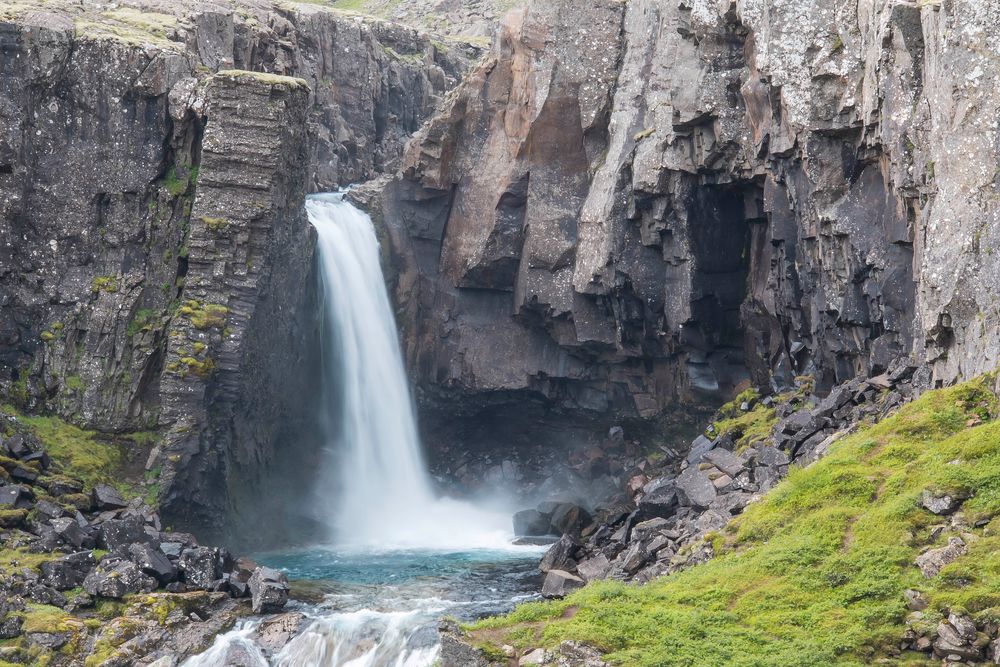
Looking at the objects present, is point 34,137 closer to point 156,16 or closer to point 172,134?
point 172,134

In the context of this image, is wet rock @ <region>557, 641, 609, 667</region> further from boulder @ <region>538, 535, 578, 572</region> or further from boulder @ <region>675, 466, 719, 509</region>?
boulder @ <region>538, 535, 578, 572</region>

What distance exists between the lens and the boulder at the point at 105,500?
120 feet

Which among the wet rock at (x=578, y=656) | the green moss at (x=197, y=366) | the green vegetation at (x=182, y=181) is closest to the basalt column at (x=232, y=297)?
the green moss at (x=197, y=366)

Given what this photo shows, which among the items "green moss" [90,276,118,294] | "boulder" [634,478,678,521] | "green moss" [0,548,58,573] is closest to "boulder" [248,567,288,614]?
"green moss" [0,548,58,573]

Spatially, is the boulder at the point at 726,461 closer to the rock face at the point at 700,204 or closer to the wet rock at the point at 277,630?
the rock face at the point at 700,204

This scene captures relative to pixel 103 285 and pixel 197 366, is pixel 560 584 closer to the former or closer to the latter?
pixel 197 366

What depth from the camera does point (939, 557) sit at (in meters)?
22.1

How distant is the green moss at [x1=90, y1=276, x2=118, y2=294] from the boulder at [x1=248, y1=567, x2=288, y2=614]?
15773 mm

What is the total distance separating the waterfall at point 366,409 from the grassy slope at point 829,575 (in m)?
21.6

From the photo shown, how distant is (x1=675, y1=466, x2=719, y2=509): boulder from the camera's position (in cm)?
3356

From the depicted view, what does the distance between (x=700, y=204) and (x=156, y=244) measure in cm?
2151

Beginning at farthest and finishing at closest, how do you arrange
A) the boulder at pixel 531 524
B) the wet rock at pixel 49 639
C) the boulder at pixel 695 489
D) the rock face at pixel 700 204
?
the boulder at pixel 531 524 → the boulder at pixel 695 489 → the rock face at pixel 700 204 → the wet rock at pixel 49 639

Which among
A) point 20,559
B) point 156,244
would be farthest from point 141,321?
point 20,559

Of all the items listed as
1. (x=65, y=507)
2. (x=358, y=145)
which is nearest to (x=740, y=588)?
(x=65, y=507)
